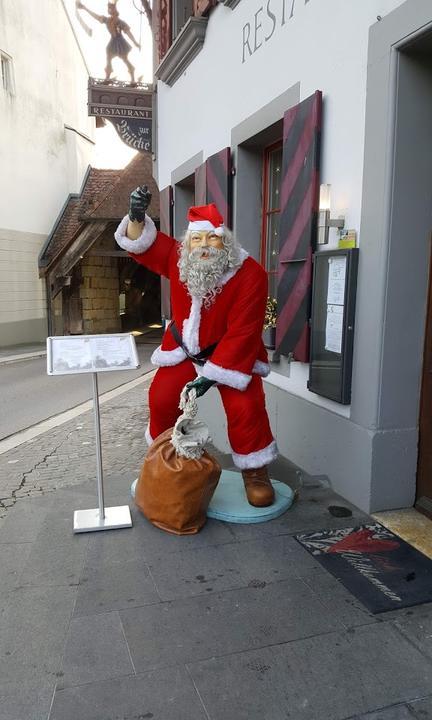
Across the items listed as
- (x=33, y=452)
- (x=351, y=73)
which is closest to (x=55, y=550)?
(x=33, y=452)

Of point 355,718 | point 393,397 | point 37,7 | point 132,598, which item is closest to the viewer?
point 355,718

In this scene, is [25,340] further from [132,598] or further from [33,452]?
[132,598]

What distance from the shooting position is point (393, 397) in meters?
3.19

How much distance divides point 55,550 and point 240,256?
1927 mm

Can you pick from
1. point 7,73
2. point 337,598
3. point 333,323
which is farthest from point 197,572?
point 7,73

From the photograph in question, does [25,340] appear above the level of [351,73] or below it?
below

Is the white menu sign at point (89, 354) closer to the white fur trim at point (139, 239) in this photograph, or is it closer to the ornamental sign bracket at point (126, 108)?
the white fur trim at point (139, 239)

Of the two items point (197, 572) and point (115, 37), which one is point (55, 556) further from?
point (115, 37)

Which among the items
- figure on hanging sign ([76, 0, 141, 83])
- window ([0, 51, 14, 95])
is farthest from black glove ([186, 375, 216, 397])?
window ([0, 51, 14, 95])

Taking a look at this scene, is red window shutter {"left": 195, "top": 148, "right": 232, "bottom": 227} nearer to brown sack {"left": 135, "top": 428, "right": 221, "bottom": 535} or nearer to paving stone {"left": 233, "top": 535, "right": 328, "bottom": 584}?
brown sack {"left": 135, "top": 428, "right": 221, "bottom": 535}

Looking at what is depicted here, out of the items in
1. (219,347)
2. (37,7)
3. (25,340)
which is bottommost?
(25,340)

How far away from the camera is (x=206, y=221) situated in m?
3.19

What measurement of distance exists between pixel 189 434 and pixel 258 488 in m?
0.65

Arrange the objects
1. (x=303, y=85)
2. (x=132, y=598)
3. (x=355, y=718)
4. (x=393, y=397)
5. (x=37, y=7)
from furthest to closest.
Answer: (x=37, y=7), (x=303, y=85), (x=393, y=397), (x=132, y=598), (x=355, y=718)
